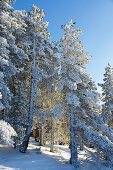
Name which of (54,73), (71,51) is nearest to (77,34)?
(71,51)

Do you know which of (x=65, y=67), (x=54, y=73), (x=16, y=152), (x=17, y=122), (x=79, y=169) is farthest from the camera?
(x=54, y=73)

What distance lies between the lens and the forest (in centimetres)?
1093

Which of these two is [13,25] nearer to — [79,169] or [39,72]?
[39,72]

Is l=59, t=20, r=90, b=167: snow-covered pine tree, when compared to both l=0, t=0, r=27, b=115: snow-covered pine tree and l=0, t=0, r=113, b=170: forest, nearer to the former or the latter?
l=0, t=0, r=113, b=170: forest

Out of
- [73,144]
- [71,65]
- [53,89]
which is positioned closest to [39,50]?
→ [71,65]

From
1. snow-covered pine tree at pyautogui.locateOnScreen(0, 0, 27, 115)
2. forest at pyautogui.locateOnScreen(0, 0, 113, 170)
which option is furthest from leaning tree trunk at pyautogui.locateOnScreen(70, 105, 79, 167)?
snow-covered pine tree at pyautogui.locateOnScreen(0, 0, 27, 115)

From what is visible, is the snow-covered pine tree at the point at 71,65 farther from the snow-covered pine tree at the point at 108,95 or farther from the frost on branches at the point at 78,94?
the snow-covered pine tree at the point at 108,95

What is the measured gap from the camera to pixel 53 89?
16.6 meters

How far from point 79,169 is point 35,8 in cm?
1863

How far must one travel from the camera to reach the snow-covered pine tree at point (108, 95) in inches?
698

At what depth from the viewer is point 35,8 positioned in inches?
688

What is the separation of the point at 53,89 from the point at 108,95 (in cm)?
788

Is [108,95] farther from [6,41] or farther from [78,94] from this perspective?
[6,41]

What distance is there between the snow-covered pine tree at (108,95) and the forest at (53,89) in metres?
0.14
